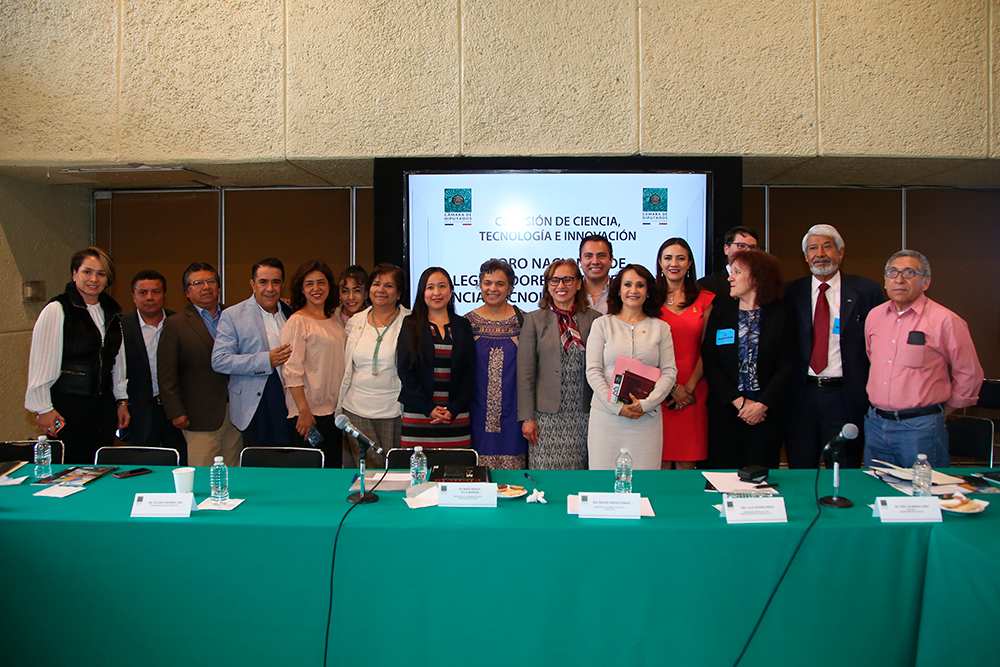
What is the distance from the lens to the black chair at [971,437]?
3.18 metres

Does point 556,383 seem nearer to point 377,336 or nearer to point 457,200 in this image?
point 377,336

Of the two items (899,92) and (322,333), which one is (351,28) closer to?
(322,333)

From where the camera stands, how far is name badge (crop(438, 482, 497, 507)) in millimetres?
2125

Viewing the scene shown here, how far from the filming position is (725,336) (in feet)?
11.0

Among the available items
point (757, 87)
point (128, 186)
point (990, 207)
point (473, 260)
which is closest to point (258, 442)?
point (473, 260)

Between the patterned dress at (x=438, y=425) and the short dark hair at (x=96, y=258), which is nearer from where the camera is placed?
the patterned dress at (x=438, y=425)

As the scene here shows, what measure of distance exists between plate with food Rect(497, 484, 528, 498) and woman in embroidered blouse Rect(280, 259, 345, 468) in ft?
5.86

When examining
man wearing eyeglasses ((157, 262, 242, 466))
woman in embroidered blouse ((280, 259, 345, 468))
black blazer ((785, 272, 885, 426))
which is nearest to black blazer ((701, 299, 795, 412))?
black blazer ((785, 272, 885, 426))

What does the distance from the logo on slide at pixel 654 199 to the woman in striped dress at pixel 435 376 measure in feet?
6.17

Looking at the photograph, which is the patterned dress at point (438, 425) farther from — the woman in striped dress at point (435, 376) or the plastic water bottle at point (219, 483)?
the plastic water bottle at point (219, 483)

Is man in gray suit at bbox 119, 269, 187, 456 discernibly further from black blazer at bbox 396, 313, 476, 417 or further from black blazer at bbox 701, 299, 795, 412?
black blazer at bbox 701, 299, 795, 412

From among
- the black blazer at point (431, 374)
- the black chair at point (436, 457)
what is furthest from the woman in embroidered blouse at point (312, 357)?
the black chair at point (436, 457)

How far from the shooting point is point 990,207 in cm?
551

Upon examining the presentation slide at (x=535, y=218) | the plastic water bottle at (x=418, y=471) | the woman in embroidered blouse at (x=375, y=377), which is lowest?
the plastic water bottle at (x=418, y=471)
